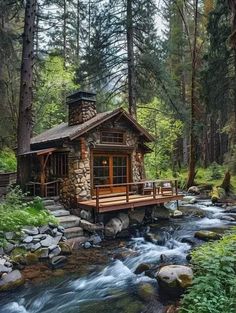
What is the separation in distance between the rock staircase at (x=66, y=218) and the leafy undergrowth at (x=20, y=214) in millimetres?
523

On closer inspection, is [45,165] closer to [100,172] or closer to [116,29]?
[100,172]

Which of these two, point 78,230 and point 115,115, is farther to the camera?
point 115,115

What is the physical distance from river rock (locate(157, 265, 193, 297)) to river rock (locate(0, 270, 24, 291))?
342 cm

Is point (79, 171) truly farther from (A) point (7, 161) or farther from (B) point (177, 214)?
(A) point (7, 161)

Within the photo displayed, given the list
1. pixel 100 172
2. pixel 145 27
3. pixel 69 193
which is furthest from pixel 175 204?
pixel 145 27

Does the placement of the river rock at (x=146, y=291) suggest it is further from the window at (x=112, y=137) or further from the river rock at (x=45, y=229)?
the window at (x=112, y=137)

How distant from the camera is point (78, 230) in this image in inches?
440

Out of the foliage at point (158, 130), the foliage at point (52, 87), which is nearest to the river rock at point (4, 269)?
the foliage at point (52, 87)

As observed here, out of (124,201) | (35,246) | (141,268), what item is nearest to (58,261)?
(35,246)

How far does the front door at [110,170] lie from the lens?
1388 cm

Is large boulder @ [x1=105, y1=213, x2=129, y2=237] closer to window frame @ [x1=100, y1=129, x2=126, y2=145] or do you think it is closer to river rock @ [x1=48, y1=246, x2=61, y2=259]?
river rock @ [x1=48, y1=246, x2=61, y2=259]

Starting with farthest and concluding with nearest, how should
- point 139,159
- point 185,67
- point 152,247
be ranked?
point 185,67 < point 139,159 < point 152,247

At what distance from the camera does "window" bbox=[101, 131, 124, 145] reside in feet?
46.1

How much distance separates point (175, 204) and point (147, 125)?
9354 mm
